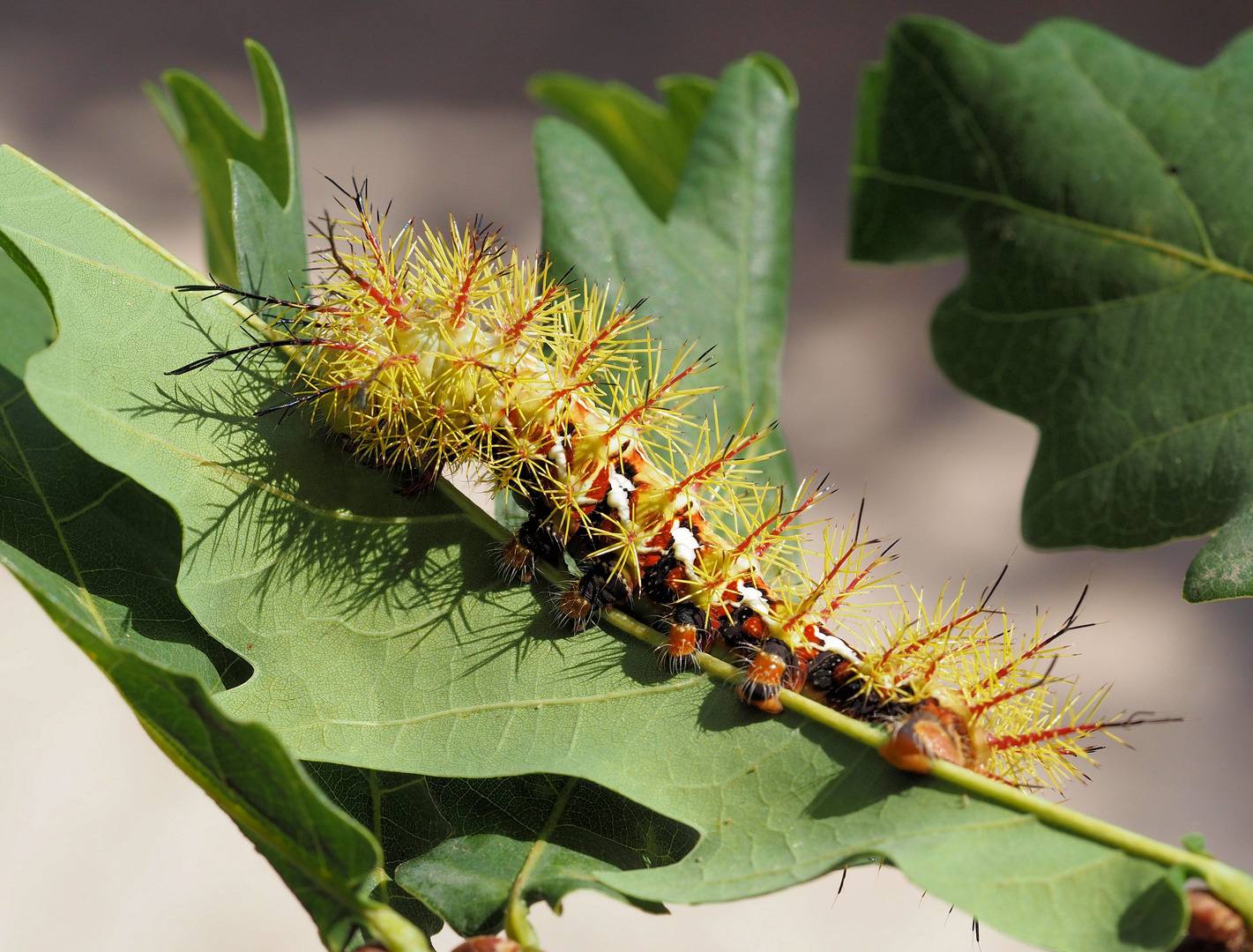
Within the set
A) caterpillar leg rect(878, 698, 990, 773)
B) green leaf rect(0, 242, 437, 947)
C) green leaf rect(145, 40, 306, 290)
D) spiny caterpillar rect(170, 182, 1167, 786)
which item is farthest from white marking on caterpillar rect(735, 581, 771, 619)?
green leaf rect(145, 40, 306, 290)

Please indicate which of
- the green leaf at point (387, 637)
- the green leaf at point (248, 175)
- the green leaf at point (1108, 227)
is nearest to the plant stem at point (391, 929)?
the green leaf at point (387, 637)

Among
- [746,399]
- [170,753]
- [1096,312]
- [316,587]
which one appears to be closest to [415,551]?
[316,587]

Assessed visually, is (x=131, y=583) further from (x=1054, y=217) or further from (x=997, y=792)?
(x=1054, y=217)

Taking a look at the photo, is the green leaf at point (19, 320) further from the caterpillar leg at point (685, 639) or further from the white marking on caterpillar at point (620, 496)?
the caterpillar leg at point (685, 639)

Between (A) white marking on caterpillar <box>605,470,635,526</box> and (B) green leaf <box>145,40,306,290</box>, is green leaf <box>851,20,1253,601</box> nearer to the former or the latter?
(A) white marking on caterpillar <box>605,470,635,526</box>

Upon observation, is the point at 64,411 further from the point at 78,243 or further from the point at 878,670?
the point at 878,670

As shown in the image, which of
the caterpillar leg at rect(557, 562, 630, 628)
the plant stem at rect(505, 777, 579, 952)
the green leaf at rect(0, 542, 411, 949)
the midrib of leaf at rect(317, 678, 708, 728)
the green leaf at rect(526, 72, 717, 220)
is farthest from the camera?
the green leaf at rect(526, 72, 717, 220)

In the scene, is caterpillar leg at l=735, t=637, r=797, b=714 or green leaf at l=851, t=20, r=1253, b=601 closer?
caterpillar leg at l=735, t=637, r=797, b=714
